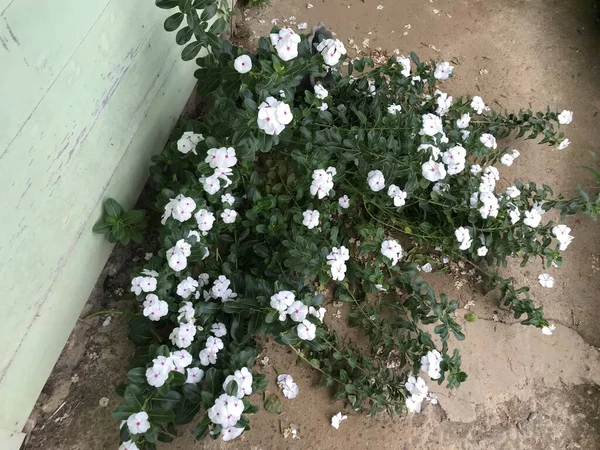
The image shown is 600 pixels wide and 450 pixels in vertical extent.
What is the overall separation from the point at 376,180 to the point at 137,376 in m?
1.11

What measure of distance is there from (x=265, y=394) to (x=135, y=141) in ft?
3.83

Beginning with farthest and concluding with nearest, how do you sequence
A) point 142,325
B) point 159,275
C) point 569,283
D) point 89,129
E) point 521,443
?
point 569,283 → point 521,443 → point 142,325 → point 159,275 → point 89,129

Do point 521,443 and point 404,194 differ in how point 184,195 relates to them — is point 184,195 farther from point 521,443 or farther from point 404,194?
point 521,443

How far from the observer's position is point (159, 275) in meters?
1.76

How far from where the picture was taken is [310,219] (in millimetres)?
1900

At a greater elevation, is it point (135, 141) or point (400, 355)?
point (135, 141)

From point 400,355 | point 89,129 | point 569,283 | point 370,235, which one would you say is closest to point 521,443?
point 400,355

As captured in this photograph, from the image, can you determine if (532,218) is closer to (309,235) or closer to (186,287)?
(309,235)

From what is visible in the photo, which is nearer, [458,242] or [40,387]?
[40,387]

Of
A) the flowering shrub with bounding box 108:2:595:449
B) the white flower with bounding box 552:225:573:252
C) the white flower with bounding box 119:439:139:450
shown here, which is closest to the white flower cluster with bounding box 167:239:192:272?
the flowering shrub with bounding box 108:2:595:449

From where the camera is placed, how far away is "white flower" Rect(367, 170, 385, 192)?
190 cm

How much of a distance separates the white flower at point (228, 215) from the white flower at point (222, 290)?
0.74 ft

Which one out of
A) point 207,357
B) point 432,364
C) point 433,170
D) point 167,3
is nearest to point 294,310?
point 207,357

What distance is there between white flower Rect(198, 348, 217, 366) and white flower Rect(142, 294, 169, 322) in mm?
196
